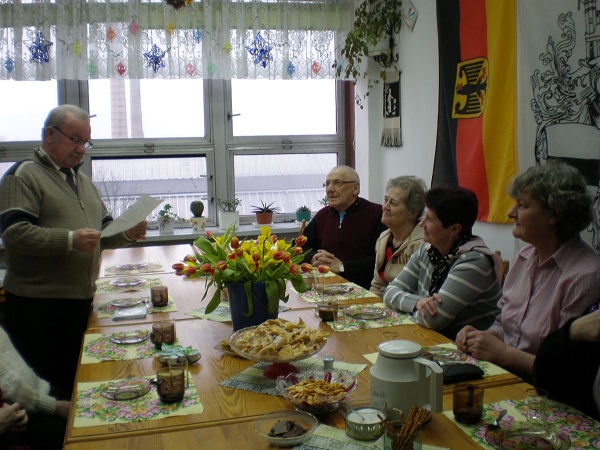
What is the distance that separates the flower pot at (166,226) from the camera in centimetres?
489

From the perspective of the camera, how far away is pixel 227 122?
516cm

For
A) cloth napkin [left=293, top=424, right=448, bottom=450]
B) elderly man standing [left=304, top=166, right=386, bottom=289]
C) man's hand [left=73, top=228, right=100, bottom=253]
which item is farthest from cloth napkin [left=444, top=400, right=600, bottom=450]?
elderly man standing [left=304, top=166, right=386, bottom=289]

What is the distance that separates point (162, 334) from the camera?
6.73ft

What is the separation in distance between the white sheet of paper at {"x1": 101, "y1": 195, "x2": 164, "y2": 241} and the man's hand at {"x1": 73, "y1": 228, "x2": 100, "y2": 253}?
3.5 inches

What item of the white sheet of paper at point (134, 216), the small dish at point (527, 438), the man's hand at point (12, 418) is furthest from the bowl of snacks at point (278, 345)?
the white sheet of paper at point (134, 216)

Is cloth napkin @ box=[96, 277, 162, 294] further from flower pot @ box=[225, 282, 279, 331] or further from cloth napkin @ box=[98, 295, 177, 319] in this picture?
flower pot @ box=[225, 282, 279, 331]

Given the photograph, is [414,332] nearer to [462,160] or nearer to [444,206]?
[444,206]

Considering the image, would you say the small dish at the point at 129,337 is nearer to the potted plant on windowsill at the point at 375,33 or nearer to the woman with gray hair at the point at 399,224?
the woman with gray hair at the point at 399,224

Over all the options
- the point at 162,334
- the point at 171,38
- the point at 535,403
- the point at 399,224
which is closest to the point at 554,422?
the point at 535,403

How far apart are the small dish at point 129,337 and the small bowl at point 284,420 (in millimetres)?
780

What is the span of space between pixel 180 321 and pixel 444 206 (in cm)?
112

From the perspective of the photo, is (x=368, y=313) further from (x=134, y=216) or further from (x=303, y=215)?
(x=303, y=215)

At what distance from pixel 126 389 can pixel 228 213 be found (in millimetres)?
A: 3366

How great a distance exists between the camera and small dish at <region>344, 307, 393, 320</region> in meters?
2.38
